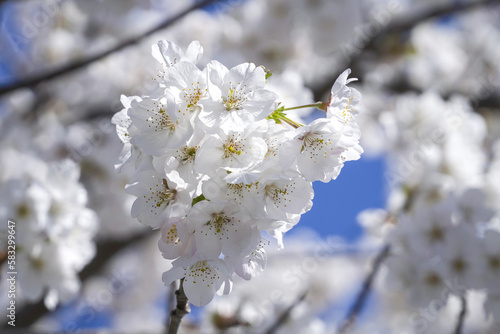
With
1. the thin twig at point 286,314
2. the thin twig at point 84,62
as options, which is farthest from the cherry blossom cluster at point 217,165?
the thin twig at point 84,62

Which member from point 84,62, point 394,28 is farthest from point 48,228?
point 394,28

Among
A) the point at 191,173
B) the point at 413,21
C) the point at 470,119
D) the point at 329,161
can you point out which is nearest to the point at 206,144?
the point at 191,173

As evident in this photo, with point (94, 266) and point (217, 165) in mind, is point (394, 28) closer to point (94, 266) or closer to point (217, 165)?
point (94, 266)

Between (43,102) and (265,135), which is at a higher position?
(43,102)

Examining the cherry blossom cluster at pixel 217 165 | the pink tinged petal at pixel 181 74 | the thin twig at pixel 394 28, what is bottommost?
the cherry blossom cluster at pixel 217 165

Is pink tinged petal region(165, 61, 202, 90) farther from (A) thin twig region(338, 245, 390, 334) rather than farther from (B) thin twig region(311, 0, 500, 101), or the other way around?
(B) thin twig region(311, 0, 500, 101)

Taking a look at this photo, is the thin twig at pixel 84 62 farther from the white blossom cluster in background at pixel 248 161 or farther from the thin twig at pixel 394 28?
the thin twig at pixel 394 28

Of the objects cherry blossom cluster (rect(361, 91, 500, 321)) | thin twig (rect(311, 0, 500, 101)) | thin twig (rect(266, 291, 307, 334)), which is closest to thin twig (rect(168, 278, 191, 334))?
thin twig (rect(266, 291, 307, 334))

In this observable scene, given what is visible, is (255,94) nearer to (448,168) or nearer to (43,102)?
(448,168)
